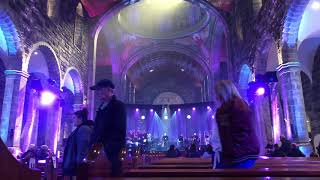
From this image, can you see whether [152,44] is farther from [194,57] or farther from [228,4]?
[228,4]

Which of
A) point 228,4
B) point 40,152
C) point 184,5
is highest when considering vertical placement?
point 184,5

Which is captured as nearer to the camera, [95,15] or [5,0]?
[5,0]

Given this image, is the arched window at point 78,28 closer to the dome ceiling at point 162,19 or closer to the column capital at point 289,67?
the dome ceiling at point 162,19

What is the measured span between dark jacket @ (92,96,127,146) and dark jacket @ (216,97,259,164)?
0.97 meters

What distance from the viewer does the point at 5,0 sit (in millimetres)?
8852

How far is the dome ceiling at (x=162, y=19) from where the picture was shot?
2189 centimetres

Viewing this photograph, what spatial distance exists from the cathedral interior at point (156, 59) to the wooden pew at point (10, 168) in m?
2.24

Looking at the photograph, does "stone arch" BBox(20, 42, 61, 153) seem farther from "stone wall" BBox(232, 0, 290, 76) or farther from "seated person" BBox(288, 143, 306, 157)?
"seated person" BBox(288, 143, 306, 157)

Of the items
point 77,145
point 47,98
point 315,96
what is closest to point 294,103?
point 315,96

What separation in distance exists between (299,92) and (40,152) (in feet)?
24.9

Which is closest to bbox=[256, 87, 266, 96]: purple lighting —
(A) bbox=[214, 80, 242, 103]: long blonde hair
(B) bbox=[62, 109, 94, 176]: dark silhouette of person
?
(A) bbox=[214, 80, 242, 103]: long blonde hair

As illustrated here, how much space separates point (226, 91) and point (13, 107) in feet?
26.7

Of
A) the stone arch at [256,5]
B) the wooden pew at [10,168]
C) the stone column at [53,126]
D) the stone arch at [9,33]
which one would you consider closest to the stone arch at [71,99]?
the stone column at [53,126]

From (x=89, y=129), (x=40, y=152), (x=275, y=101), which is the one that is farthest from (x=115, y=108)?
(x=275, y=101)
